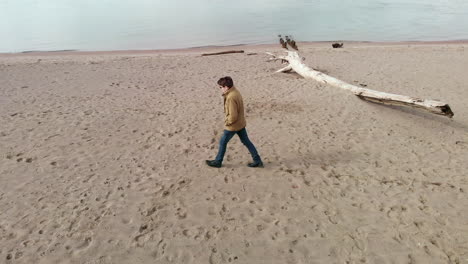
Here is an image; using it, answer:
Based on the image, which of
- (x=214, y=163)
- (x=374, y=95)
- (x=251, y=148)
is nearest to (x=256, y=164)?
(x=251, y=148)

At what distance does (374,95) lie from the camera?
9.37 meters

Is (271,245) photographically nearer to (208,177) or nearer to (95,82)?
(208,177)

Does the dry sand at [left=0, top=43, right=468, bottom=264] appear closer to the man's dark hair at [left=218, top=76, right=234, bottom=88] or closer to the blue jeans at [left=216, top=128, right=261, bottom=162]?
the blue jeans at [left=216, top=128, right=261, bottom=162]

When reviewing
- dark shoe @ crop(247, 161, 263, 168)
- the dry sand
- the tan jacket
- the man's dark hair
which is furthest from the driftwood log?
the man's dark hair

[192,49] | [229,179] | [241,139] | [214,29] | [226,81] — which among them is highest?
[214,29]

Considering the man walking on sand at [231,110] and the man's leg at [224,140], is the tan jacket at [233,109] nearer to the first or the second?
the man walking on sand at [231,110]

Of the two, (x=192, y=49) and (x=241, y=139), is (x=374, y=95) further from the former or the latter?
(x=192, y=49)

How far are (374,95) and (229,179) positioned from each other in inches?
218

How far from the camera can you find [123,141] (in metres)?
7.66

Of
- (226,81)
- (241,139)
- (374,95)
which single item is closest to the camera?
(226,81)

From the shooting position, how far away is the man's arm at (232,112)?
18.4ft

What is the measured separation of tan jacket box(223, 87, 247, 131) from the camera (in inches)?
221

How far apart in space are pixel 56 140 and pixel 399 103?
8.30m

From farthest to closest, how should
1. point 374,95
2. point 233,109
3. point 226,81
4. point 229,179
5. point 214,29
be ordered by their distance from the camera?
1. point 214,29
2. point 374,95
3. point 229,179
4. point 233,109
5. point 226,81
